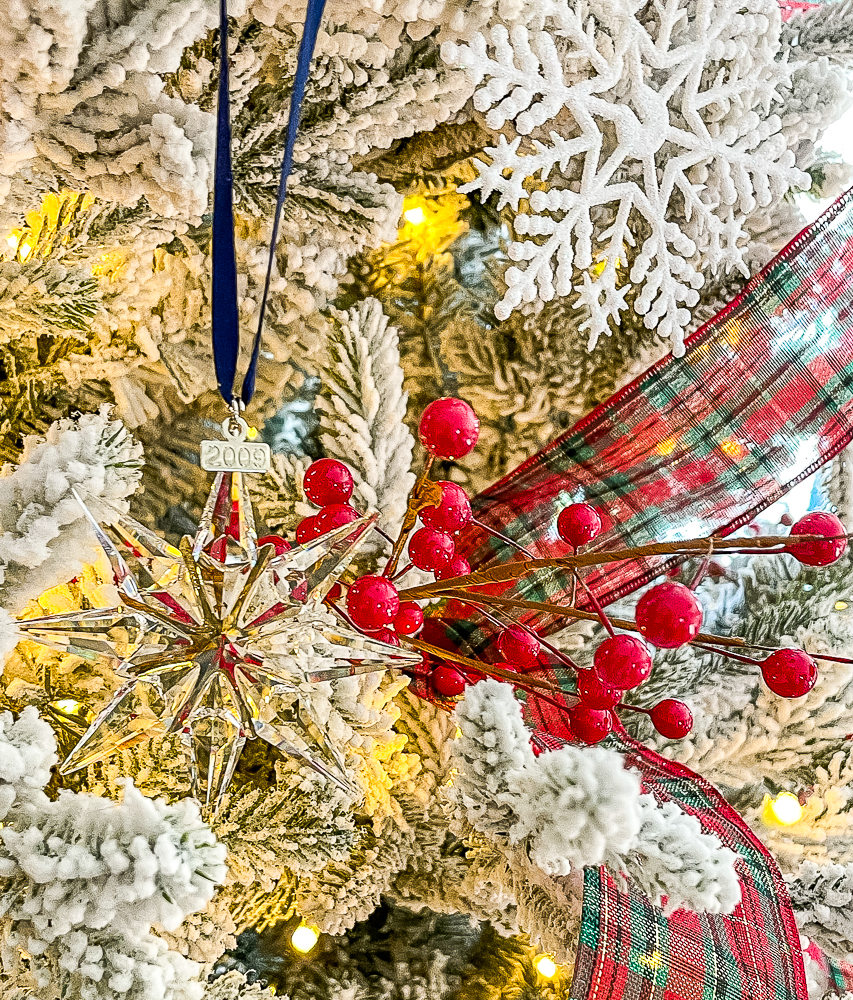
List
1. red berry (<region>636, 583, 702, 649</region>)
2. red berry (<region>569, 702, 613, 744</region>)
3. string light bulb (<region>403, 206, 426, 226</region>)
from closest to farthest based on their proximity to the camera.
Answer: red berry (<region>636, 583, 702, 649</region>) < red berry (<region>569, 702, 613, 744</region>) < string light bulb (<region>403, 206, 426, 226</region>)

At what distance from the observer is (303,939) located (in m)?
0.68

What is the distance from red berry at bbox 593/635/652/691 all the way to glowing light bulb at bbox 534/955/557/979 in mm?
404

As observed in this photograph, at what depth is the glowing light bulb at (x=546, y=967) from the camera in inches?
28.2

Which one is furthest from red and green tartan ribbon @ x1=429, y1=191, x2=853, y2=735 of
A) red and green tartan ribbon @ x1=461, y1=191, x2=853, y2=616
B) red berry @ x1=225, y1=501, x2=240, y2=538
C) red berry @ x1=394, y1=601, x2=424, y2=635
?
red berry @ x1=225, y1=501, x2=240, y2=538

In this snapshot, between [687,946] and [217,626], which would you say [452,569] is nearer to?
[217,626]

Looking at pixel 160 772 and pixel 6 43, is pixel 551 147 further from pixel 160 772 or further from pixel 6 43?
pixel 160 772

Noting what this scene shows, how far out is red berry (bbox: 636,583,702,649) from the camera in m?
0.41

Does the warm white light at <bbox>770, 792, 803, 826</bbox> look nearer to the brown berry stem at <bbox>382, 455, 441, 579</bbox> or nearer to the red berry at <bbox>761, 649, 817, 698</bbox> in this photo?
the red berry at <bbox>761, 649, 817, 698</bbox>

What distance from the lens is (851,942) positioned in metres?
0.65

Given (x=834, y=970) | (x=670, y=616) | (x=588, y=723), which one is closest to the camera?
(x=670, y=616)

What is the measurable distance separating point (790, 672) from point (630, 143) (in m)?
0.35

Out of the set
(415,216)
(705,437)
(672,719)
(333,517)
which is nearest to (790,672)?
(672,719)

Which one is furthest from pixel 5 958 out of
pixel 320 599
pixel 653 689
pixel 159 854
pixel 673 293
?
pixel 673 293

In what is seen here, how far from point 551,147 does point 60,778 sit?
1.74 feet
